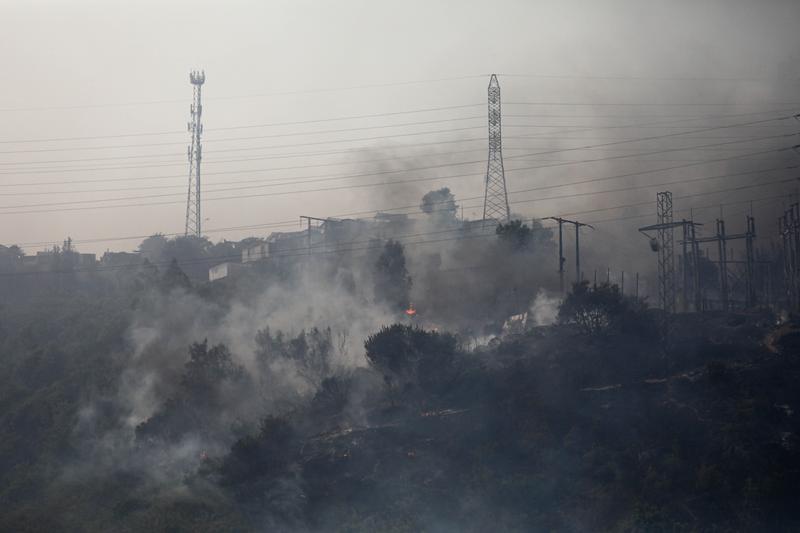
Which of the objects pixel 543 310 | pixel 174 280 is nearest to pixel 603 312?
pixel 543 310

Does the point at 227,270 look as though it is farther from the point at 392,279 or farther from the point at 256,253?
the point at 392,279

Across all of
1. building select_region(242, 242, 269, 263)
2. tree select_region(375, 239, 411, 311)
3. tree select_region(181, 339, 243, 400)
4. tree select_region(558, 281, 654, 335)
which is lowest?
tree select_region(181, 339, 243, 400)

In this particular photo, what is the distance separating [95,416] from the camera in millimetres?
69625

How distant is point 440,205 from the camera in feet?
337

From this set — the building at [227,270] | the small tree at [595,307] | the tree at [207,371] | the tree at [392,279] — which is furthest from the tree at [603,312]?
the building at [227,270]

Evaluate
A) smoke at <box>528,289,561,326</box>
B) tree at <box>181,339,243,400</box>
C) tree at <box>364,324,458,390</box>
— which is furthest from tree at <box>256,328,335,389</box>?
smoke at <box>528,289,561,326</box>

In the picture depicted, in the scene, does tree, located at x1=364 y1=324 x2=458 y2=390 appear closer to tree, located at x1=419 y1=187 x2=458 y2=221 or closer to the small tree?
the small tree

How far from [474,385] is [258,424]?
16.4 meters

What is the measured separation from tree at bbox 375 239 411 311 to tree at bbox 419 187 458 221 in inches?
725

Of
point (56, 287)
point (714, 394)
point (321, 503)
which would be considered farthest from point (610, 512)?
point (56, 287)

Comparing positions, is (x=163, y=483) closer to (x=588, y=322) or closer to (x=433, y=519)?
(x=433, y=519)

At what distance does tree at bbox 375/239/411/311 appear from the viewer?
8369cm

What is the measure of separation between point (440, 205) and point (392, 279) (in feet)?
69.9

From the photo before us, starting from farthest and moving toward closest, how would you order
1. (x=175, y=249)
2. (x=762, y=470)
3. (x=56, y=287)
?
(x=175, y=249) < (x=56, y=287) < (x=762, y=470)
